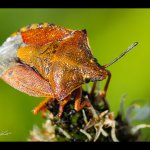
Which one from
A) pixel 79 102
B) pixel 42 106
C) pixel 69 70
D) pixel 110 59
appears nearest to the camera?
pixel 69 70

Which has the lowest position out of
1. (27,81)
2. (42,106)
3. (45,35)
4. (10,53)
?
(42,106)

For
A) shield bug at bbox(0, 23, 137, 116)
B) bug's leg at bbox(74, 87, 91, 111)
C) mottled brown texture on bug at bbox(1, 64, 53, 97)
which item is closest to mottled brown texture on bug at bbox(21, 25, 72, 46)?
shield bug at bbox(0, 23, 137, 116)

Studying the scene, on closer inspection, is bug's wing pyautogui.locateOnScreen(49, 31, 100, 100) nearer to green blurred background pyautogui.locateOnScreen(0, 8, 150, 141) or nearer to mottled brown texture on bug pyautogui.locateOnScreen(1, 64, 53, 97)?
mottled brown texture on bug pyautogui.locateOnScreen(1, 64, 53, 97)

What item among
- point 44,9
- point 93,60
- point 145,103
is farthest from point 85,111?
point 44,9

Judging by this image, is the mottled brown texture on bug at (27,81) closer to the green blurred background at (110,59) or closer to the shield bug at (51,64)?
the shield bug at (51,64)

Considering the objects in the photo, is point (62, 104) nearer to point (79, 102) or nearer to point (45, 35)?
point (79, 102)

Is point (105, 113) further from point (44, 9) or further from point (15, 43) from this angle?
point (44, 9)

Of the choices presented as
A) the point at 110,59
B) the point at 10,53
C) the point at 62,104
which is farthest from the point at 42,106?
the point at 110,59
